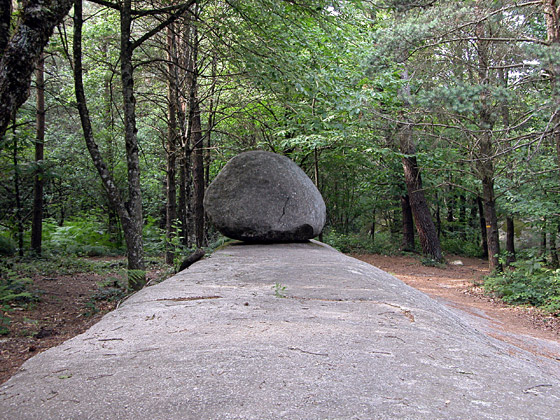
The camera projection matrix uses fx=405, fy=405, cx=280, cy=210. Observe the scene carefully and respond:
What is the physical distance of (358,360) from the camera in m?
2.28

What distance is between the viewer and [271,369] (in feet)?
6.91

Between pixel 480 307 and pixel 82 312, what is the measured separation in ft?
24.8

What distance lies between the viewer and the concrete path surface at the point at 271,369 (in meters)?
1.72

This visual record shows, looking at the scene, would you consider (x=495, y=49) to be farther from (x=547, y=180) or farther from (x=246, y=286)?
(x=246, y=286)

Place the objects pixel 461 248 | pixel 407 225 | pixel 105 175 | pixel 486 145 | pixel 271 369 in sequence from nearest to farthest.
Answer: pixel 271 369, pixel 105 175, pixel 486 145, pixel 407 225, pixel 461 248

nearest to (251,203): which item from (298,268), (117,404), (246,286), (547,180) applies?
(298,268)

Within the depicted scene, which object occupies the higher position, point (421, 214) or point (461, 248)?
point (421, 214)

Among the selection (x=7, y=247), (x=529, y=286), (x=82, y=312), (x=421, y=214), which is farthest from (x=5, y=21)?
(x=421, y=214)

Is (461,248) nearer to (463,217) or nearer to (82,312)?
(463,217)

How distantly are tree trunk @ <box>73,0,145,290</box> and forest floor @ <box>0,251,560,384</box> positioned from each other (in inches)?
28.1

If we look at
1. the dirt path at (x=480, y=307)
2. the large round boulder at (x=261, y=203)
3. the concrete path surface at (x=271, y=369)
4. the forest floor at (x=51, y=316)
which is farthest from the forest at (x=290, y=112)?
the concrete path surface at (x=271, y=369)

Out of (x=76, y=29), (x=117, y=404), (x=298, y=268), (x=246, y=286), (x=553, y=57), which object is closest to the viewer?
(x=117, y=404)

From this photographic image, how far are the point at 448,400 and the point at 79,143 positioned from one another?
16258mm

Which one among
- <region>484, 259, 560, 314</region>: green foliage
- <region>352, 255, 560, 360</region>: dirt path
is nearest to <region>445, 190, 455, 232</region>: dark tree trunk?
<region>352, 255, 560, 360</region>: dirt path
